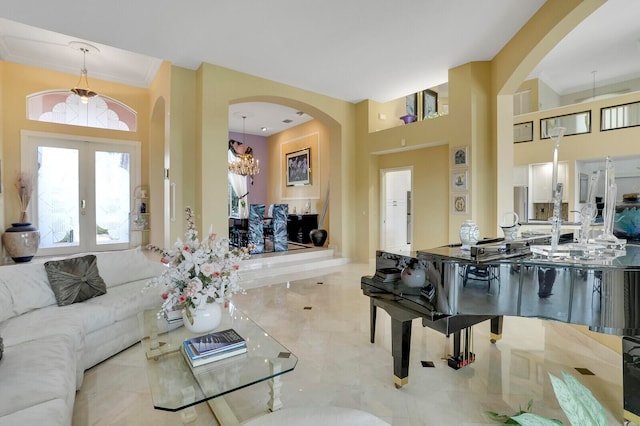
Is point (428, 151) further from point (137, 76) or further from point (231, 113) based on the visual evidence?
point (137, 76)

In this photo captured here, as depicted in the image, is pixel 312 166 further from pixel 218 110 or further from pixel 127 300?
pixel 127 300

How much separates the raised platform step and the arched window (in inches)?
175

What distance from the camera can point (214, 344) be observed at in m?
1.88

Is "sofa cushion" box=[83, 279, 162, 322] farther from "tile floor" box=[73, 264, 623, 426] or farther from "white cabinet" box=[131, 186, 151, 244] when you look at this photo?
"white cabinet" box=[131, 186, 151, 244]

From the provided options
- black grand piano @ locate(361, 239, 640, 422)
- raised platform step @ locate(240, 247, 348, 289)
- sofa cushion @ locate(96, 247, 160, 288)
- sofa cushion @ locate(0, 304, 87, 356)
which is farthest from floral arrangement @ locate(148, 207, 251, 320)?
raised platform step @ locate(240, 247, 348, 289)

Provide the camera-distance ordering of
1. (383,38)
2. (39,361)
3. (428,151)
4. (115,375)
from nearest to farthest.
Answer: (39,361) < (115,375) < (383,38) < (428,151)

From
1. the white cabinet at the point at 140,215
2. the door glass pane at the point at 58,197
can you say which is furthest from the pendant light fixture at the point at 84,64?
the white cabinet at the point at 140,215

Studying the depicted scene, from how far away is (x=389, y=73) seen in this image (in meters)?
5.51

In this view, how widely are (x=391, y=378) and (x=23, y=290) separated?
3.06 meters

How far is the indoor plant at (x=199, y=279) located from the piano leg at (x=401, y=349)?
3.95 feet

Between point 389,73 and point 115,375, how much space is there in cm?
559

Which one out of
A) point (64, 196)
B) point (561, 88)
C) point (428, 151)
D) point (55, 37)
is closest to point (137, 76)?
point (55, 37)

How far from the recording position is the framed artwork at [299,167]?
8.88m

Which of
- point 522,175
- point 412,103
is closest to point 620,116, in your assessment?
point 522,175
